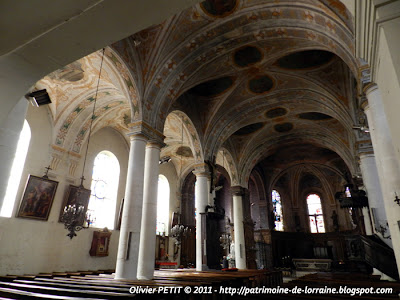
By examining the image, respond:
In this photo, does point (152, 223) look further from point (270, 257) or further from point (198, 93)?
point (270, 257)

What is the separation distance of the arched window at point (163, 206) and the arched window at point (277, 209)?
31.6 feet

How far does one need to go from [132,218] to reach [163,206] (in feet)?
32.5

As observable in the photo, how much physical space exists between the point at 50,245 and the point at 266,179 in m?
16.2

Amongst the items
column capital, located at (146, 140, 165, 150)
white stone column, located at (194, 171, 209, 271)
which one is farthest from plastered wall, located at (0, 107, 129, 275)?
column capital, located at (146, 140, 165, 150)

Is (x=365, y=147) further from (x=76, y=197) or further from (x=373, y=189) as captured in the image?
(x=76, y=197)

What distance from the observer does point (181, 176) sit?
18.2m

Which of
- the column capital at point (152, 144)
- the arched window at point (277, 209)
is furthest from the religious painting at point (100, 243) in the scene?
the arched window at point (277, 209)

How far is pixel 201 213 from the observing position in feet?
36.3

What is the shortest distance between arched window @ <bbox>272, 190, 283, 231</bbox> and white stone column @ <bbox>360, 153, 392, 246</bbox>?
1235 centimetres

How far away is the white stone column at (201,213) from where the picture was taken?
1057 cm

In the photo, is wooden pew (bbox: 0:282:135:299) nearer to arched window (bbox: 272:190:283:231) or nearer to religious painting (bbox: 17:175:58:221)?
religious painting (bbox: 17:175:58:221)

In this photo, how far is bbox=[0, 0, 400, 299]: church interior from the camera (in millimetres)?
1990

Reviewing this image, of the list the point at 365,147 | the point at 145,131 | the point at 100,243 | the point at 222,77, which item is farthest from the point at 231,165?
the point at 145,131

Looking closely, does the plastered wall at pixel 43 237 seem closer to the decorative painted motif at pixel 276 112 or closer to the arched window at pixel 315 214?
the decorative painted motif at pixel 276 112
